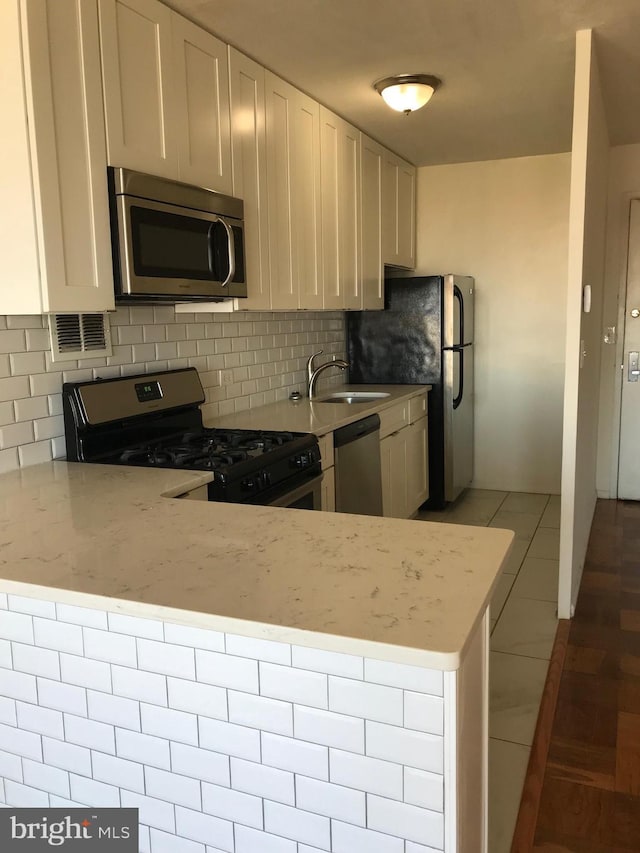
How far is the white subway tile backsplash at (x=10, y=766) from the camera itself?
53.7 inches

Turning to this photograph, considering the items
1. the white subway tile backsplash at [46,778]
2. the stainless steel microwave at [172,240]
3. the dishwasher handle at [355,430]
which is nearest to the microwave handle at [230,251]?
the stainless steel microwave at [172,240]

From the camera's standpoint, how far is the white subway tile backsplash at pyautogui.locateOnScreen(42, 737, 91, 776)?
1.28 meters

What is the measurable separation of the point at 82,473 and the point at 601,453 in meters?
4.11

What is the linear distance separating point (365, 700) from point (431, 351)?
3787 mm

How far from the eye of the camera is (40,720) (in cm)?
132

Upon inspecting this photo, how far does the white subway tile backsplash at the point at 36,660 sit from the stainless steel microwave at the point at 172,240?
3.90 ft

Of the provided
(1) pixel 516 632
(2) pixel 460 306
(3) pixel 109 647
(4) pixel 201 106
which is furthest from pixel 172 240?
(2) pixel 460 306

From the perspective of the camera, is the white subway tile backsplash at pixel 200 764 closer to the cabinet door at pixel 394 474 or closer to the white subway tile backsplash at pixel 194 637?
the white subway tile backsplash at pixel 194 637

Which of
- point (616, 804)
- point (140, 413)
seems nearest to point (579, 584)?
point (616, 804)

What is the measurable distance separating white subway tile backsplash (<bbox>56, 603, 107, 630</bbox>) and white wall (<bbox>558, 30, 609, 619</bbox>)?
2.23 meters

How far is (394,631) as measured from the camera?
995 mm

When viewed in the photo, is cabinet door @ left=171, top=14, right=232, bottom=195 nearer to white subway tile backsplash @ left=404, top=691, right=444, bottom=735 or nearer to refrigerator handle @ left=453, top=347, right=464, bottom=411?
white subway tile backsplash @ left=404, top=691, right=444, bottom=735

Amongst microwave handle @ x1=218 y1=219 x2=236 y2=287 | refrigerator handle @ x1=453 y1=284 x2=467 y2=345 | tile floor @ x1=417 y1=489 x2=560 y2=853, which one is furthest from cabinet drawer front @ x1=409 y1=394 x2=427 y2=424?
microwave handle @ x1=218 y1=219 x2=236 y2=287

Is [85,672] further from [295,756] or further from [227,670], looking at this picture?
[295,756]
